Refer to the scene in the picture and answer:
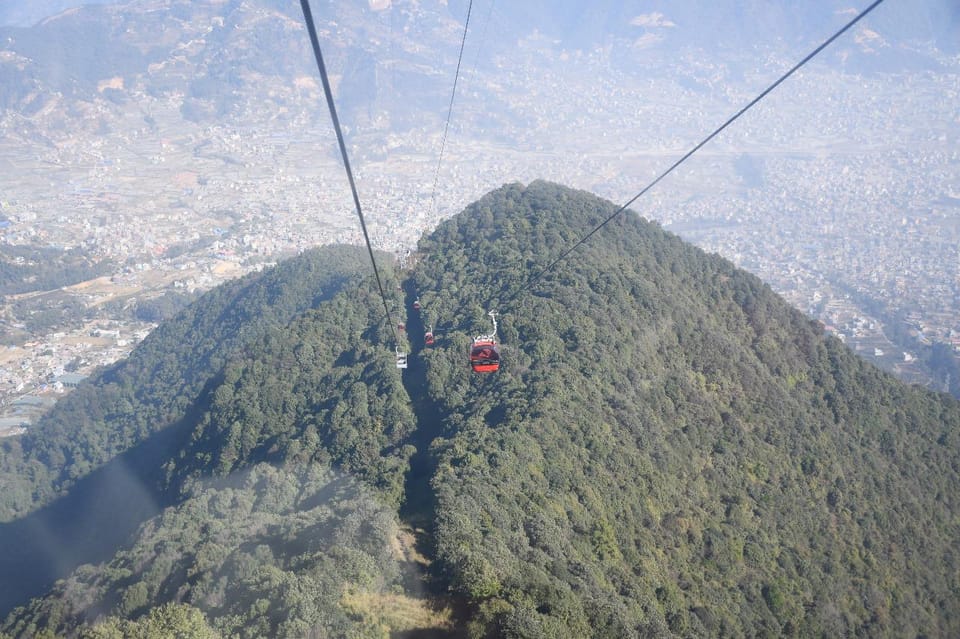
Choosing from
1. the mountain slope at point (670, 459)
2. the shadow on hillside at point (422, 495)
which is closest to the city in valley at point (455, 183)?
the mountain slope at point (670, 459)

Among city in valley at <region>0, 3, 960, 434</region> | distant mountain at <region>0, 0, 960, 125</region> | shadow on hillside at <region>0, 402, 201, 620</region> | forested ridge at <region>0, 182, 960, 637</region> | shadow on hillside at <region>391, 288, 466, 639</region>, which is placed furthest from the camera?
distant mountain at <region>0, 0, 960, 125</region>

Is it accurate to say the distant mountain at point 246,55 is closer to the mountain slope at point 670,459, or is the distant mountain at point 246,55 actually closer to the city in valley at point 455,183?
the city in valley at point 455,183

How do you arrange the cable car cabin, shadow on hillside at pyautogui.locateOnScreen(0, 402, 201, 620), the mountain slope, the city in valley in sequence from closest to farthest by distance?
the mountain slope, the cable car cabin, shadow on hillside at pyautogui.locateOnScreen(0, 402, 201, 620), the city in valley

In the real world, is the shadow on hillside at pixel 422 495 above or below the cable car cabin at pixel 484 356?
below

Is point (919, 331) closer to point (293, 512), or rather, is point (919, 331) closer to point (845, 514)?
point (845, 514)

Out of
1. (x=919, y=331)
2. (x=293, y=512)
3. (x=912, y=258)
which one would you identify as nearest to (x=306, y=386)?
(x=293, y=512)

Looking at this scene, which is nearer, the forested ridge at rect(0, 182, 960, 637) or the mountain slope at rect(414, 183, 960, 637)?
the forested ridge at rect(0, 182, 960, 637)

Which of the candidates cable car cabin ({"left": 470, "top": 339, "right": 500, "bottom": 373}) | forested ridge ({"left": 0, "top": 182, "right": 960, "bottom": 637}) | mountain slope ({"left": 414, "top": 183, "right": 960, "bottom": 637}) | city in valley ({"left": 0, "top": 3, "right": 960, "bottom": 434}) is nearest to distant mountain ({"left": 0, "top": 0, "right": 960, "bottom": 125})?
city in valley ({"left": 0, "top": 3, "right": 960, "bottom": 434})

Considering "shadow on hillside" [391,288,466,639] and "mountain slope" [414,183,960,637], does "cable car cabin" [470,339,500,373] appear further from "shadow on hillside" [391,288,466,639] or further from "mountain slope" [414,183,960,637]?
"shadow on hillside" [391,288,466,639]
